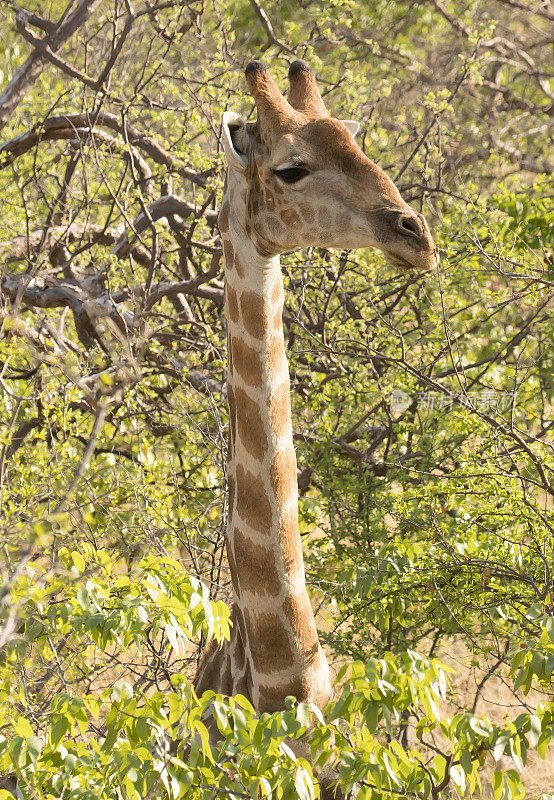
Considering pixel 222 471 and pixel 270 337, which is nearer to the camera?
pixel 270 337

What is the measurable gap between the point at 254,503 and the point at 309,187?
43.2 inches

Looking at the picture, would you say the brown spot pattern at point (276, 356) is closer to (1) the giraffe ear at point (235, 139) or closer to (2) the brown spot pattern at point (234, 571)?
(1) the giraffe ear at point (235, 139)

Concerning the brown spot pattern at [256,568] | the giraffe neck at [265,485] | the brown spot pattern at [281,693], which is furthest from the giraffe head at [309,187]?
the brown spot pattern at [281,693]

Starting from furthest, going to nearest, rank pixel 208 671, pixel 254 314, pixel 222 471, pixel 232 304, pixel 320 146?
pixel 222 471
pixel 208 671
pixel 232 304
pixel 254 314
pixel 320 146

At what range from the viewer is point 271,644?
2.93 metres

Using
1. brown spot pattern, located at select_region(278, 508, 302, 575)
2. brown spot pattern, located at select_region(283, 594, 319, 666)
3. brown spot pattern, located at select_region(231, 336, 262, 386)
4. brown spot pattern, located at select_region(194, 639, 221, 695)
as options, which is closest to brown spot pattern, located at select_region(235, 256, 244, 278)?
brown spot pattern, located at select_region(231, 336, 262, 386)

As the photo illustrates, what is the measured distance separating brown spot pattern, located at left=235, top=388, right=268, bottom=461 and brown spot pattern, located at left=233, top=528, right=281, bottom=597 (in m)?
0.33

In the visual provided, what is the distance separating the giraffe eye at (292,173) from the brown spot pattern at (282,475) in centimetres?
93

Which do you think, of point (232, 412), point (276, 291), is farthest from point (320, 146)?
point (232, 412)

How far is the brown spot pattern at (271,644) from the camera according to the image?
2.91 meters

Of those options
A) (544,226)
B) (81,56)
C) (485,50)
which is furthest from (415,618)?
(485,50)

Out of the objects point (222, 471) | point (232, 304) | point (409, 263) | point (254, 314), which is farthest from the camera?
point (222, 471)

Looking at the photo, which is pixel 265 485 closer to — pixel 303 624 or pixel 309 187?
pixel 303 624

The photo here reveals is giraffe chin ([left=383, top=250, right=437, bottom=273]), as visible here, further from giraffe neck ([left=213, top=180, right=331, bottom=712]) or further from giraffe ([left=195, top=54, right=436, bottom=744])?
giraffe neck ([left=213, top=180, right=331, bottom=712])
